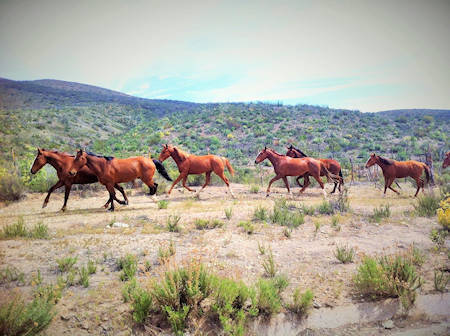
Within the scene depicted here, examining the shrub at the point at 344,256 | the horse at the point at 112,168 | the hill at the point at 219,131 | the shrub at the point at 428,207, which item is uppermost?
the hill at the point at 219,131

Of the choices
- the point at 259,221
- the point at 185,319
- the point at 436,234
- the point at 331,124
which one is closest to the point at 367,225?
the point at 436,234

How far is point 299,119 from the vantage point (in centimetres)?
5109

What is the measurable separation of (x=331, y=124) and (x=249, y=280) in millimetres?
47734

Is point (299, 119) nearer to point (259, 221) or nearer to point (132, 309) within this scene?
point (259, 221)

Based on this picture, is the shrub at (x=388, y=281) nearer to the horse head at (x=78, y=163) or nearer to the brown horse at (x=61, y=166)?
the horse head at (x=78, y=163)

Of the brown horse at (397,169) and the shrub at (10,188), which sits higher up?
the brown horse at (397,169)

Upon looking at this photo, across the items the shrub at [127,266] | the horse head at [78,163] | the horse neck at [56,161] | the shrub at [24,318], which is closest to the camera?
the shrub at [24,318]

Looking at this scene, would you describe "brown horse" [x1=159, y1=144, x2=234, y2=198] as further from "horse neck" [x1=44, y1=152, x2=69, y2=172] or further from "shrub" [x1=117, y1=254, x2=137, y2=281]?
"shrub" [x1=117, y1=254, x2=137, y2=281]

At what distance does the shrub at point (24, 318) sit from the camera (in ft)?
10.3

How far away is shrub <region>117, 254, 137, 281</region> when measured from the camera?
4.74 meters

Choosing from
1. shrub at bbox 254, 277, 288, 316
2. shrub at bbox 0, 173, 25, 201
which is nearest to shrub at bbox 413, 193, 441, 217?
shrub at bbox 254, 277, 288, 316

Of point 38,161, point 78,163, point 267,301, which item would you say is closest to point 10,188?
point 38,161

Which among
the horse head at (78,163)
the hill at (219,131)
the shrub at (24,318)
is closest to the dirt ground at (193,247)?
the shrub at (24,318)

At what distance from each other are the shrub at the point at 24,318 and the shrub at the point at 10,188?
10015 millimetres
